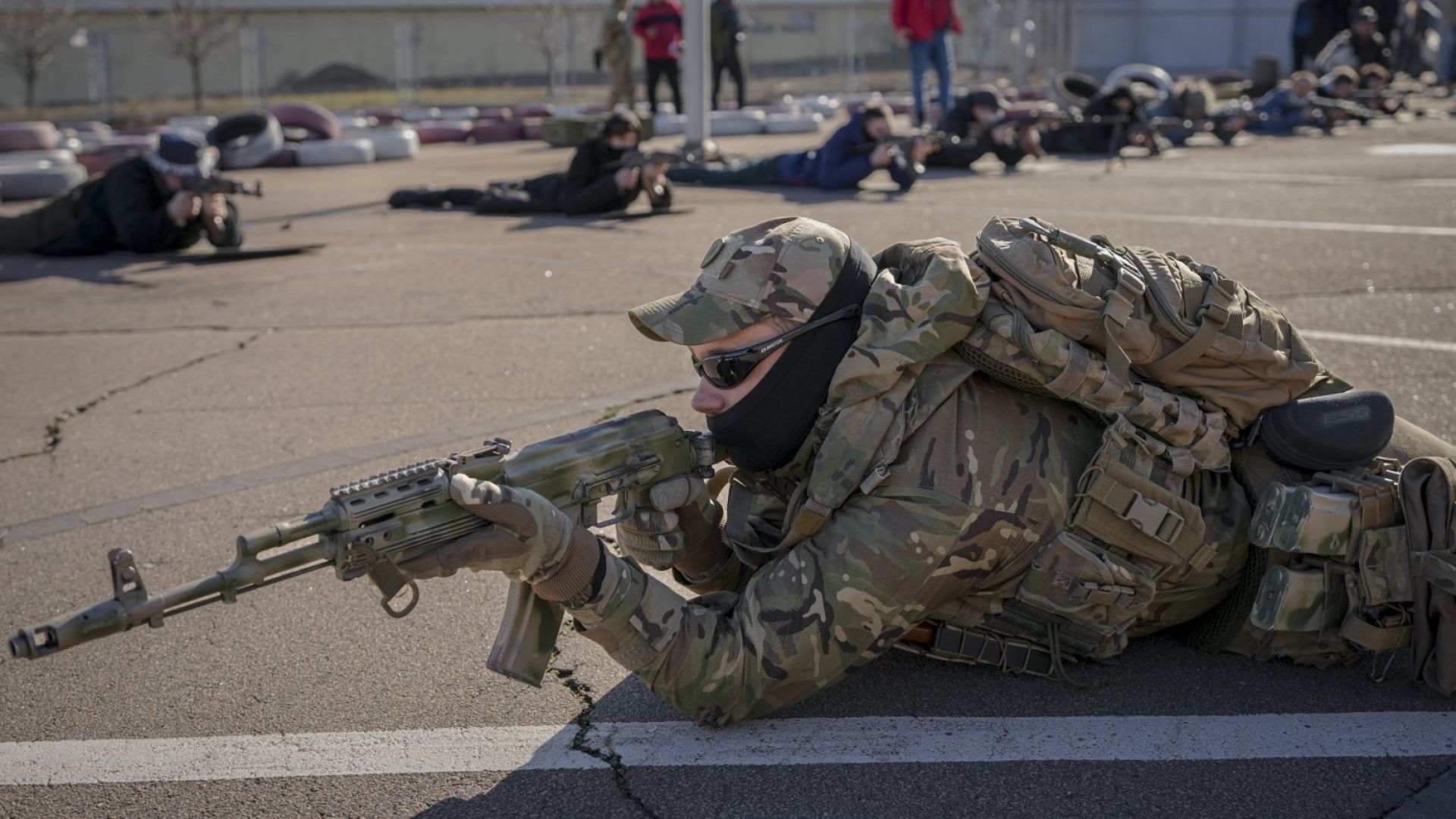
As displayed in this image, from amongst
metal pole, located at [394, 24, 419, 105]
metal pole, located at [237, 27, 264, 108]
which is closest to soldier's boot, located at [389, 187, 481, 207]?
metal pole, located at [237, 27, 264, 108]

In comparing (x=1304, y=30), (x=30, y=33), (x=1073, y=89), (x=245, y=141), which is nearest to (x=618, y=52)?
(x=245, y=141)

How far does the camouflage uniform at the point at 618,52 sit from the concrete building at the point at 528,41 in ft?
44.5

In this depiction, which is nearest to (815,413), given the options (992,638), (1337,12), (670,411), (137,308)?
(992,638)

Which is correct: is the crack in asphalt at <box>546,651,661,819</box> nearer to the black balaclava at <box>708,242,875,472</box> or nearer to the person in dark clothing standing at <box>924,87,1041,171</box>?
the black balaclava at <box>708,242,875,472</box>

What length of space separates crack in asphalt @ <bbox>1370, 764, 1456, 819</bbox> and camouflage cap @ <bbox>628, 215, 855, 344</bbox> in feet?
5.26

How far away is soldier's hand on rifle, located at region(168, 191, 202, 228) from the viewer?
9977 millimetres

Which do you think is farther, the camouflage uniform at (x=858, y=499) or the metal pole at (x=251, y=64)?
the metal pole at (x=251, y=64)

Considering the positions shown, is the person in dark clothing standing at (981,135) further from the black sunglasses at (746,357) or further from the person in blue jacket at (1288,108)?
the black sunglasses at (746,357)

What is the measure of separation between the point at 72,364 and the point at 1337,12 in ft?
76.4

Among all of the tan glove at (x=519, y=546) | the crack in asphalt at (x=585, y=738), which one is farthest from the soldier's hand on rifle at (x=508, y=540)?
the crack in asphalt at (x=585, y=738)

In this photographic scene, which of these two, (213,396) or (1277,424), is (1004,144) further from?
(1277,424)

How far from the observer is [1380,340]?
20.3ft

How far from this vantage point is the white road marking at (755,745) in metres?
3.01

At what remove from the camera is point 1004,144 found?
47.4 feet
